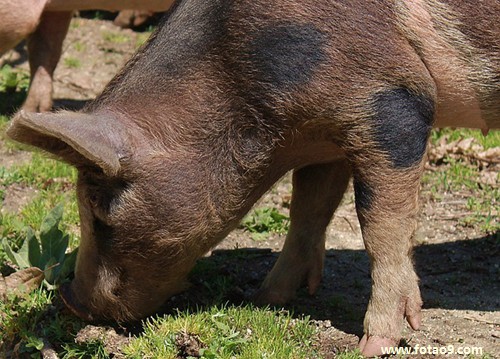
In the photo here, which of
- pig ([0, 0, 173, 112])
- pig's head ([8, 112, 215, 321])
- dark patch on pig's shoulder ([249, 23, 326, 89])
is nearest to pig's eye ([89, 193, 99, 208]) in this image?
pig's head ([8, 112, 215, 321])

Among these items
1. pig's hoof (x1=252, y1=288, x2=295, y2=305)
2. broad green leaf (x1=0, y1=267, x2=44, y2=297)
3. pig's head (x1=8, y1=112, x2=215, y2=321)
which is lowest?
pig's hoof (x1=252, y1=288, x2=295, y2=305)

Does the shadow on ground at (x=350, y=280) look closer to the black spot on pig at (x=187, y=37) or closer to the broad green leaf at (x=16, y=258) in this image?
the broad green leaf at (x=16, y=258)

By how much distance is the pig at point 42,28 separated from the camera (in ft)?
26.4

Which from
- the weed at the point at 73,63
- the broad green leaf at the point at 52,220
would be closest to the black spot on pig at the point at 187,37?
the broad green leaf at the point at 52,220

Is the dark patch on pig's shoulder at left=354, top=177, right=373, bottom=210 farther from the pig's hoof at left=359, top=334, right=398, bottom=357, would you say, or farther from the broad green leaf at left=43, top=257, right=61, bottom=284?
the broad green leaf at left=43, top=257, right=61, bottom=284

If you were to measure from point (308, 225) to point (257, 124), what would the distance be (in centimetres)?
110

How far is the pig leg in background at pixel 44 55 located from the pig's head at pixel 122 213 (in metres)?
3.69

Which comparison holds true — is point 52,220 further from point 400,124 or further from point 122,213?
point 400,124

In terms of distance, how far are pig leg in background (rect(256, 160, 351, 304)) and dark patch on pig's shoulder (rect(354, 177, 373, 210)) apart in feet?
2.52

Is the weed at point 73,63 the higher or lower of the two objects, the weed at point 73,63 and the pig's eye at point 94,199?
the lower

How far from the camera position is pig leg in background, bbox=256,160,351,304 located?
18.2 ft

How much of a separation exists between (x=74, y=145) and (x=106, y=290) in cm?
104

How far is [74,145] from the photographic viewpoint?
437 cm

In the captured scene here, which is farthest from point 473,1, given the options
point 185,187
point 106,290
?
point 106,290
